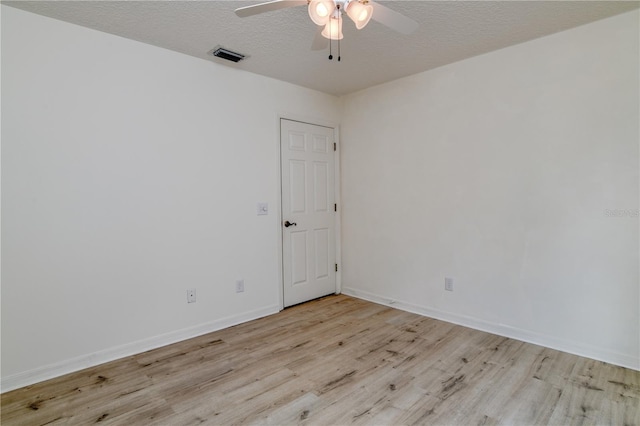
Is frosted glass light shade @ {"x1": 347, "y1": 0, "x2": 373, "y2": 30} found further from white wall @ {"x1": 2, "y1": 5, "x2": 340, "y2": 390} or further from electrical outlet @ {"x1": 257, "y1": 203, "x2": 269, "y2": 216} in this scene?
electrical outlet @ {"x1": 257, "y1": 203, "x2": 269, "y2": 216}

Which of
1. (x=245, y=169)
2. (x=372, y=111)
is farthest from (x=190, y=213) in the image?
(x=372, y=111)

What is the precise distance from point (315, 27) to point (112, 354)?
2.90 m

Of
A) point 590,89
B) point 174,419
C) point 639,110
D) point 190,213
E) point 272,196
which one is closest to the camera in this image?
point 174,419

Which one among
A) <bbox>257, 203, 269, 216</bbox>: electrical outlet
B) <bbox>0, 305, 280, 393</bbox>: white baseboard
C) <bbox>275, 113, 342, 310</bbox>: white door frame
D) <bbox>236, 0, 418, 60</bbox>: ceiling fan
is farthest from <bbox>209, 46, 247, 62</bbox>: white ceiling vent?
<bbox>0, 305, 280, 393</bbox>: white baseboard

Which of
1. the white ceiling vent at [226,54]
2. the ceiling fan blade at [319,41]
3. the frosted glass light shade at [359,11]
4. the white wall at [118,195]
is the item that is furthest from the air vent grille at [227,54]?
the frosted glass light shade at [359,11]

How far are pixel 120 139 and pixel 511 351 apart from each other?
11.4ft

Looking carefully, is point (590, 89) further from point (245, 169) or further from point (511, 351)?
point (245, 169)

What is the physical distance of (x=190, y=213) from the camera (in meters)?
2.92

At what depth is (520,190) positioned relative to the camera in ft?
9.07

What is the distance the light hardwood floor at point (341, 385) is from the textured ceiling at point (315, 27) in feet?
8.07

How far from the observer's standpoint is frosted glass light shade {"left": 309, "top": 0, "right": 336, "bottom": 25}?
1.53m

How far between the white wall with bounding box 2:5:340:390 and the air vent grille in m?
0.21

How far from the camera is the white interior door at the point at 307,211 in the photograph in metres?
3.65

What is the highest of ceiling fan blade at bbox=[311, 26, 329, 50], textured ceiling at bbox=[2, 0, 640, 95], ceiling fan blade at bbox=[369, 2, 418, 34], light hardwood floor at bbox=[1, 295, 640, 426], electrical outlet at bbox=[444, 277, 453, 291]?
textured ceiling at bbox=[2, 0, 640, 95]
